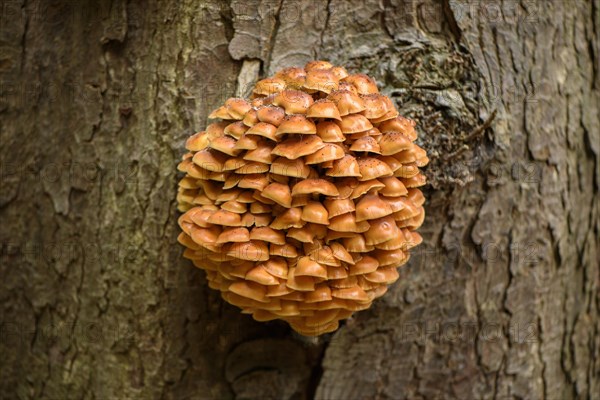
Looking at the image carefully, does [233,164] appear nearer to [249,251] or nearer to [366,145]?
[249,251]

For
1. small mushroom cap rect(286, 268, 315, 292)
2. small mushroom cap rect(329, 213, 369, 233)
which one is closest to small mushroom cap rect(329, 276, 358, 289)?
small mushroom cap rect(286, 268, 315, 292)

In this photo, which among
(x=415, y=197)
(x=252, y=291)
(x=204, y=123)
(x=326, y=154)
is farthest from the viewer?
(x=204, y=123)

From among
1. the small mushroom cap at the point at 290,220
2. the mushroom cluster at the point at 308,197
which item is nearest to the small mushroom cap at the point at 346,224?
the mushroom cluster at the point at 308,197

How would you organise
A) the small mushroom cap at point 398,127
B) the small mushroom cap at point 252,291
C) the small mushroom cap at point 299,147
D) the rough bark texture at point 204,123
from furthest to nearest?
the rough bark texture at point 204,123 → the small mushroom cap at point 398,127 → the small mushroom cap at point 252,291 → the small mushroom cap at point 299,147

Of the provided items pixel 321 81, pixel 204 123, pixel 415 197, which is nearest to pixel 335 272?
pixel 415 197

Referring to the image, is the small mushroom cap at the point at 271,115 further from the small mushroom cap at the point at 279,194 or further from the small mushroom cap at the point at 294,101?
the small mushroom cap at the point at 279,194

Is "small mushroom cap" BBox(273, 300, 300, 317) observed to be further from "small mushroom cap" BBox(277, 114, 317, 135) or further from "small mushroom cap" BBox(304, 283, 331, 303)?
"small mushroom cap" BBox(277, 114, 317, 135)
